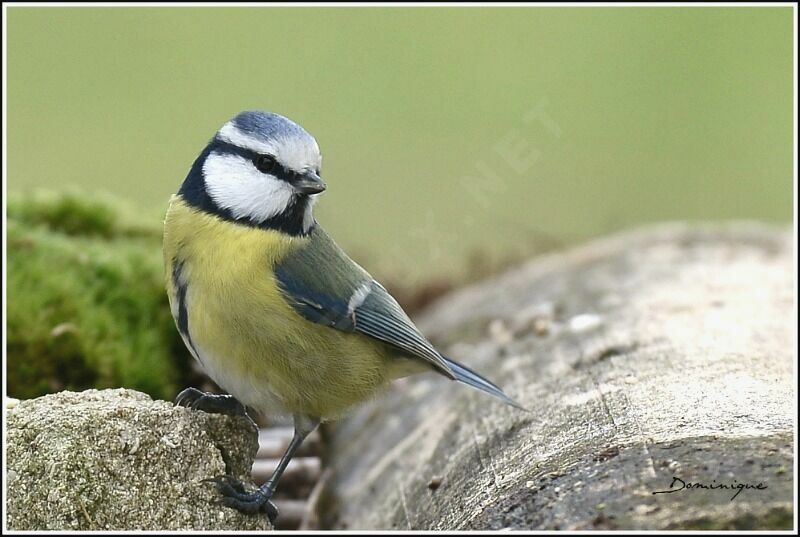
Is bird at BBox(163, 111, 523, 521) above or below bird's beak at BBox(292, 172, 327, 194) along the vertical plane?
below

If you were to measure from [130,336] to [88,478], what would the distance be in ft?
4.27

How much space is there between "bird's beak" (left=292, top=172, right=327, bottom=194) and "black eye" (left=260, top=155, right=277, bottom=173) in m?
0.09

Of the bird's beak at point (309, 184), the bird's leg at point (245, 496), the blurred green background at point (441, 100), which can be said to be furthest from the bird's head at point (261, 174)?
the blurred green background at point (441, 100)

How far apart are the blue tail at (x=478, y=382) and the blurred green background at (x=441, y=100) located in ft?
16.3

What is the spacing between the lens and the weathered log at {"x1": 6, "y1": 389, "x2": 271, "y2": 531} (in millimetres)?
2299

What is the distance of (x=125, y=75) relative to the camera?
8.66m

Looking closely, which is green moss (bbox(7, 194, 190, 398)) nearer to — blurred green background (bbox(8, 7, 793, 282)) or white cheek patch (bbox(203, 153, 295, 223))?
white cheek patch (bbox(203, 153, 295, 223))

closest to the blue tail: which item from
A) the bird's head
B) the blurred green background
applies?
the bird's head

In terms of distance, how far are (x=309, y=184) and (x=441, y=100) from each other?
673 cm

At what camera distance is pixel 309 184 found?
273cm

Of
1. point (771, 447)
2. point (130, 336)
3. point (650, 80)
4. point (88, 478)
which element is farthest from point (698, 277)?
point (650, 80)
